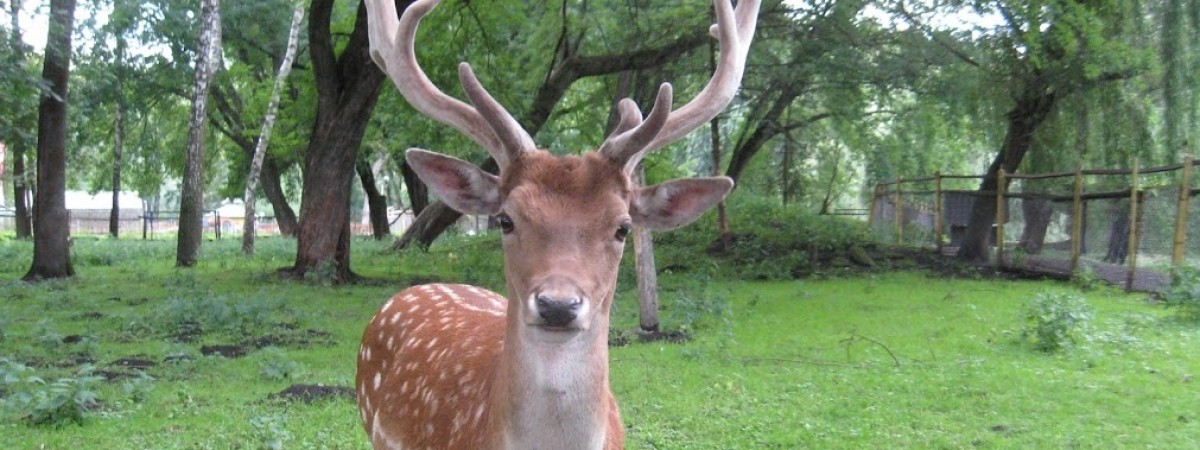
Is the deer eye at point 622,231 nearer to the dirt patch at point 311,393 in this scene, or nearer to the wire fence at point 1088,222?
the dirt patch at point 311,393

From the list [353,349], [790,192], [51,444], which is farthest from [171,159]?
[51,444]

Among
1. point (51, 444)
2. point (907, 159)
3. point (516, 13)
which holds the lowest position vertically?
point (51, 444)

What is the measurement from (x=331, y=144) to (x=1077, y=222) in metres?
11.0

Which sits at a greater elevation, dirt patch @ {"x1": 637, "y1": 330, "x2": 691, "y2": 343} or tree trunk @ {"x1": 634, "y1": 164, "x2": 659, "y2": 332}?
tree trunk @ {"x1": 634, "y1": 164, "x2": 659, "y2": 332}

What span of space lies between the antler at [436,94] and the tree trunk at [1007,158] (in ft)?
47.8

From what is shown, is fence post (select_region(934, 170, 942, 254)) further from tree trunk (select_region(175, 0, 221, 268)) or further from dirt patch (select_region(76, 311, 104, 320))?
dirt patch (select_region(76, 311, 104, 320))

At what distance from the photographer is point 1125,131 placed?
15891 mm

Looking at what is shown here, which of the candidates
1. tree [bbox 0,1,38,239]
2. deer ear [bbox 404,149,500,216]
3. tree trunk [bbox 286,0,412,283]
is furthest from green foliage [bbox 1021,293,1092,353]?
tree [bbox 0,1,38,239]

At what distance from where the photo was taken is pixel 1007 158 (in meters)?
17.7

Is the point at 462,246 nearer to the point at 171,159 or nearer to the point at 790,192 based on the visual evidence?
the point at 790,192

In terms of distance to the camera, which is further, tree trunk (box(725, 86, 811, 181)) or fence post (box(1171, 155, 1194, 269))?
tree trunk (box(725, 86, 811, 181))

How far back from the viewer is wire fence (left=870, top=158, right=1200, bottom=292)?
1326cm

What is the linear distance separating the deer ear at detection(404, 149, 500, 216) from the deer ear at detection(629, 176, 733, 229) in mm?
475

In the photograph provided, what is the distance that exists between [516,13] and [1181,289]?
9272 mm
